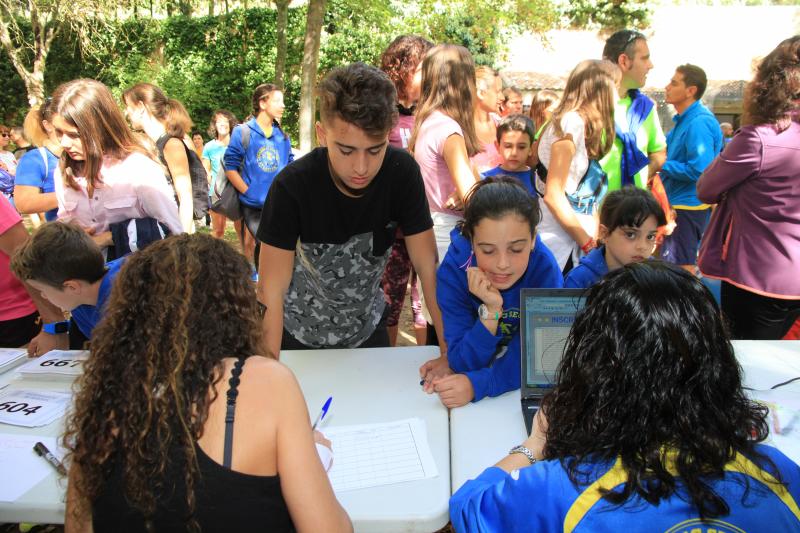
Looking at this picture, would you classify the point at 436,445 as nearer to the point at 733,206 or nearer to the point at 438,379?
the point at 438,379

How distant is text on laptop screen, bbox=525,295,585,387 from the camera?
1.51 m

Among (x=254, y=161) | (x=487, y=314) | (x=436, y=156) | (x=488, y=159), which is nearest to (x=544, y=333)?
(x=487, y=314)

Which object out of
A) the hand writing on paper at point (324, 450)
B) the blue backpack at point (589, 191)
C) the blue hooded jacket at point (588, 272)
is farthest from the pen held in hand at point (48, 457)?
the blue backpack at point (589, 191)

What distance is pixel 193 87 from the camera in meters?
12.9

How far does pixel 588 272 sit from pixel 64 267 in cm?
177

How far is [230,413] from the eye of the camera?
3.09ft

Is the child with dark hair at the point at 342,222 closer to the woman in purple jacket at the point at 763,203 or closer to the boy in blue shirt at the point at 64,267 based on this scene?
the boy in blue shirt at the point at 64,267

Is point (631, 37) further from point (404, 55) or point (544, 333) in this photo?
point (544, 333)

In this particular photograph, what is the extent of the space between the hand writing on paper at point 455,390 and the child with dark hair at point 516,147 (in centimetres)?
181

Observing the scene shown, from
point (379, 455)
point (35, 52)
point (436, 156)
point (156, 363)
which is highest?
point (35, 52)

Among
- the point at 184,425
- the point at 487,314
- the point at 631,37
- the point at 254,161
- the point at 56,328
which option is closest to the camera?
the point at 184,425

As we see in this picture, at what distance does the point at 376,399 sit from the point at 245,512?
0.70 metres

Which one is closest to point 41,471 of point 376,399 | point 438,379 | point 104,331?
point 104,331

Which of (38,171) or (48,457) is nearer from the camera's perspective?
(48,457)
